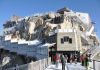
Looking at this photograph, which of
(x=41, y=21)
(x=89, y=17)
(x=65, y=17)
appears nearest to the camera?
(x=65, y=17)

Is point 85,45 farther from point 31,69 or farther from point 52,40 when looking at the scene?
point 31,69

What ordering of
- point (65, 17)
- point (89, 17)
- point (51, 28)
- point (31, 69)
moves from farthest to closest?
1. point (89, 17)
2. point (65, 17)
3. point (51, 28)
4. point (31, 69)

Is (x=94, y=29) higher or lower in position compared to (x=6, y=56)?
higher

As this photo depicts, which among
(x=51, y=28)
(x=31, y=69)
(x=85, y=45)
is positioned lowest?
(x=31, y=69)

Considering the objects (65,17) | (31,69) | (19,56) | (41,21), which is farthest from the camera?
(41,21)

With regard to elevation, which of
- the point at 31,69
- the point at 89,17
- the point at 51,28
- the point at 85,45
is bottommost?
the point at 31,69

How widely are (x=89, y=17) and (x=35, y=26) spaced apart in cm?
1956

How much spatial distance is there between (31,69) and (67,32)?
111ft

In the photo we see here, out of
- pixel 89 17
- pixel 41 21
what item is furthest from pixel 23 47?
pixel 89 17

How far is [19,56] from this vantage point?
6625cm

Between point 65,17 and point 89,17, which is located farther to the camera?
point 89,17

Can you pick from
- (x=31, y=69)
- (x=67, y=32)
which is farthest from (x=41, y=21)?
(x=31, y=69)

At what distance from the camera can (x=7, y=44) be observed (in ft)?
227

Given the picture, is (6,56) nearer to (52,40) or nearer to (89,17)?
(52,40)
